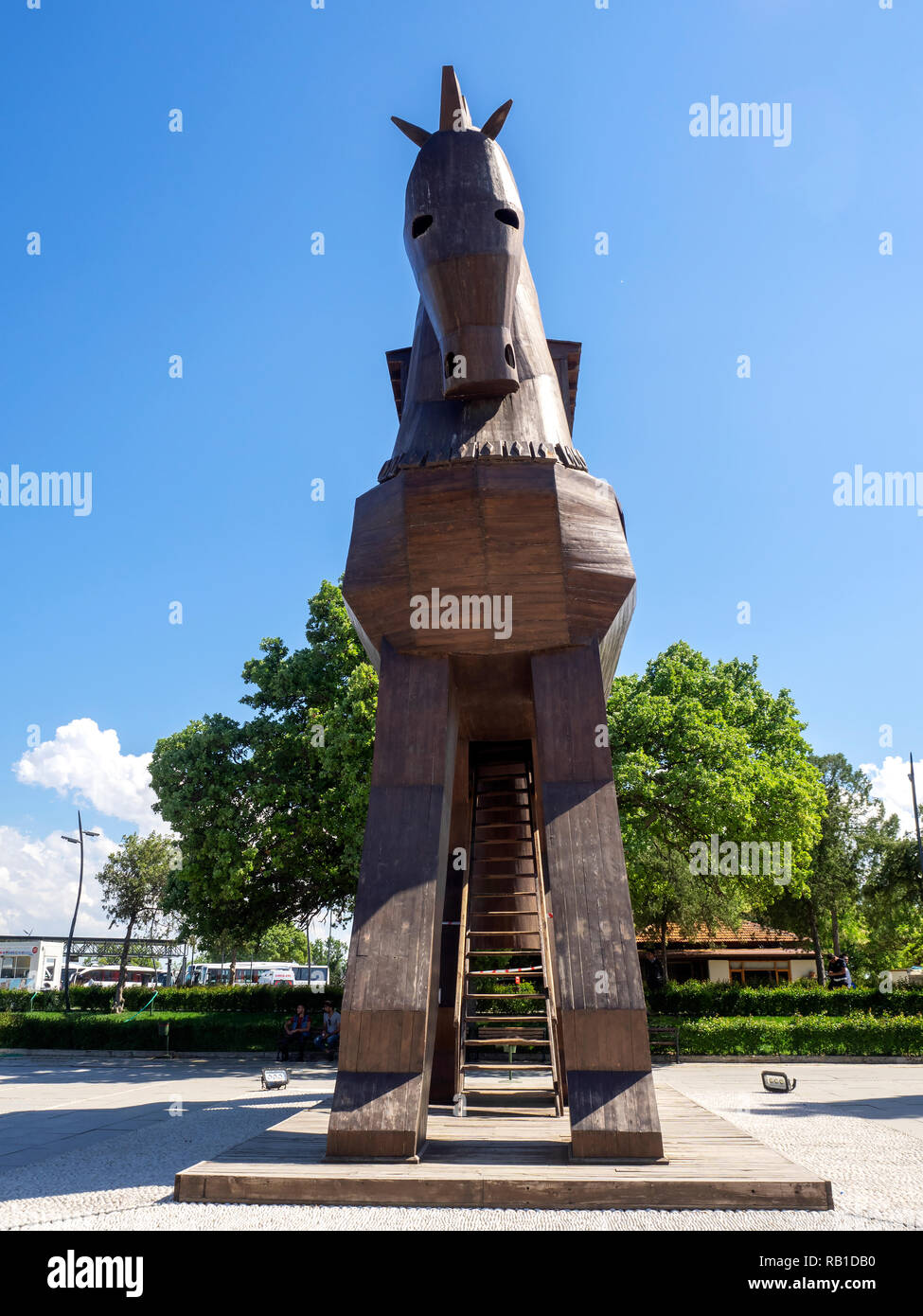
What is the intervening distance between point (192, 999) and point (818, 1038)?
1891cm

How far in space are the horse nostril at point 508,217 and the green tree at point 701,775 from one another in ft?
47.9

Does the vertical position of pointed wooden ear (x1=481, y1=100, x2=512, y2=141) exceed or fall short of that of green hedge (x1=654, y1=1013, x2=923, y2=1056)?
it exceeds it

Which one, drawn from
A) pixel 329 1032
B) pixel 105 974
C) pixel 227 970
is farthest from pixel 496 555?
pixel 105 974

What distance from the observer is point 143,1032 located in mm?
25328

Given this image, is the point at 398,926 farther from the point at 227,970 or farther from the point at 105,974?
the point at 105,974

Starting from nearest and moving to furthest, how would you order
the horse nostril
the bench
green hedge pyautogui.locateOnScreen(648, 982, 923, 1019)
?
1. the horse nostril
2. the bench
3. green hedge pyautogui.locateOnScreen(648, 982, 923, 1019)

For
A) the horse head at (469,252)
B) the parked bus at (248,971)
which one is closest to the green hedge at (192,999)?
the horse head at (469,252)

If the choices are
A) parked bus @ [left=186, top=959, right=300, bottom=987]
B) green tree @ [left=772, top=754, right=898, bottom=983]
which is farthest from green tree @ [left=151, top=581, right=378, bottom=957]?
parked bus @ [left=186, top=959, right=300, bottom=987]

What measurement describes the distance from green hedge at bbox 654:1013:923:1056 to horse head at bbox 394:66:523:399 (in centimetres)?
1807

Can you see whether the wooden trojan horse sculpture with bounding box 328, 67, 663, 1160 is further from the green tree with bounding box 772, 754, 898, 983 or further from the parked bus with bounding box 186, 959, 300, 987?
the parked bus with bounding box 186, 959, 300, 987

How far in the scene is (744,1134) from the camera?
25.5 ft

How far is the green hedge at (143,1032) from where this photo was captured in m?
24.4
